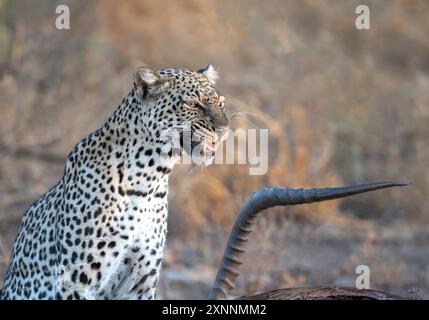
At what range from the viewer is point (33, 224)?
6871mm

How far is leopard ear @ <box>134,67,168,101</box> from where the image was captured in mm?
6277

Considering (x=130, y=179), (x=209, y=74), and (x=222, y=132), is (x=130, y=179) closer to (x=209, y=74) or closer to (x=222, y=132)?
(x=222, y=132)

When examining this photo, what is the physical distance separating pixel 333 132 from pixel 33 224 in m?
7.10

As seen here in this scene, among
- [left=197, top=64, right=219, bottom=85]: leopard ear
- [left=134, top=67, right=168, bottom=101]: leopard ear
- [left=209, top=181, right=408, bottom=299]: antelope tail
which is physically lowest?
[left=209, top=181, right=408, bottom=299]: antelope tail

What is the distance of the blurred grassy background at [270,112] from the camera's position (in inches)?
427

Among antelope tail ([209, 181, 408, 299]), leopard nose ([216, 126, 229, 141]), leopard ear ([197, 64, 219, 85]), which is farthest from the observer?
leopard ear ([197, 64, 219, 85])

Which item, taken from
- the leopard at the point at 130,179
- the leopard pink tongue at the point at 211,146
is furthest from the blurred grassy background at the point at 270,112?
the leopard pink tongue at the point at 211,146

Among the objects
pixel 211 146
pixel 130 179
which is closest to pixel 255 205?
pixel 211 146

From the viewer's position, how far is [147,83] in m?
6.29

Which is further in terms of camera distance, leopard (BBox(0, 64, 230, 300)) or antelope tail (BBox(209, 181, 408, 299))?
leopard (BBox(0, 64, 230, 300))

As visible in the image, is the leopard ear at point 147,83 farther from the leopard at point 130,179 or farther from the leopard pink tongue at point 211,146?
the leopard pink tongue at point 211,146

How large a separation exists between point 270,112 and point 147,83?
7.19 metres

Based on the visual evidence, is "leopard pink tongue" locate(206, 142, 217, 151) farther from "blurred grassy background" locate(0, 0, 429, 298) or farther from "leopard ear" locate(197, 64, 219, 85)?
"blurred grassy background" locate(0, 0, 429, 298)

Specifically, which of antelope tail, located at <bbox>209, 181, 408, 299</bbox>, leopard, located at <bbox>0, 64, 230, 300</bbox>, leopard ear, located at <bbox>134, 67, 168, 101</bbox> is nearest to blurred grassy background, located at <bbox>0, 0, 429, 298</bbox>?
antelope tail, located at <bbox>209, 181, 408, 299</bbox>
